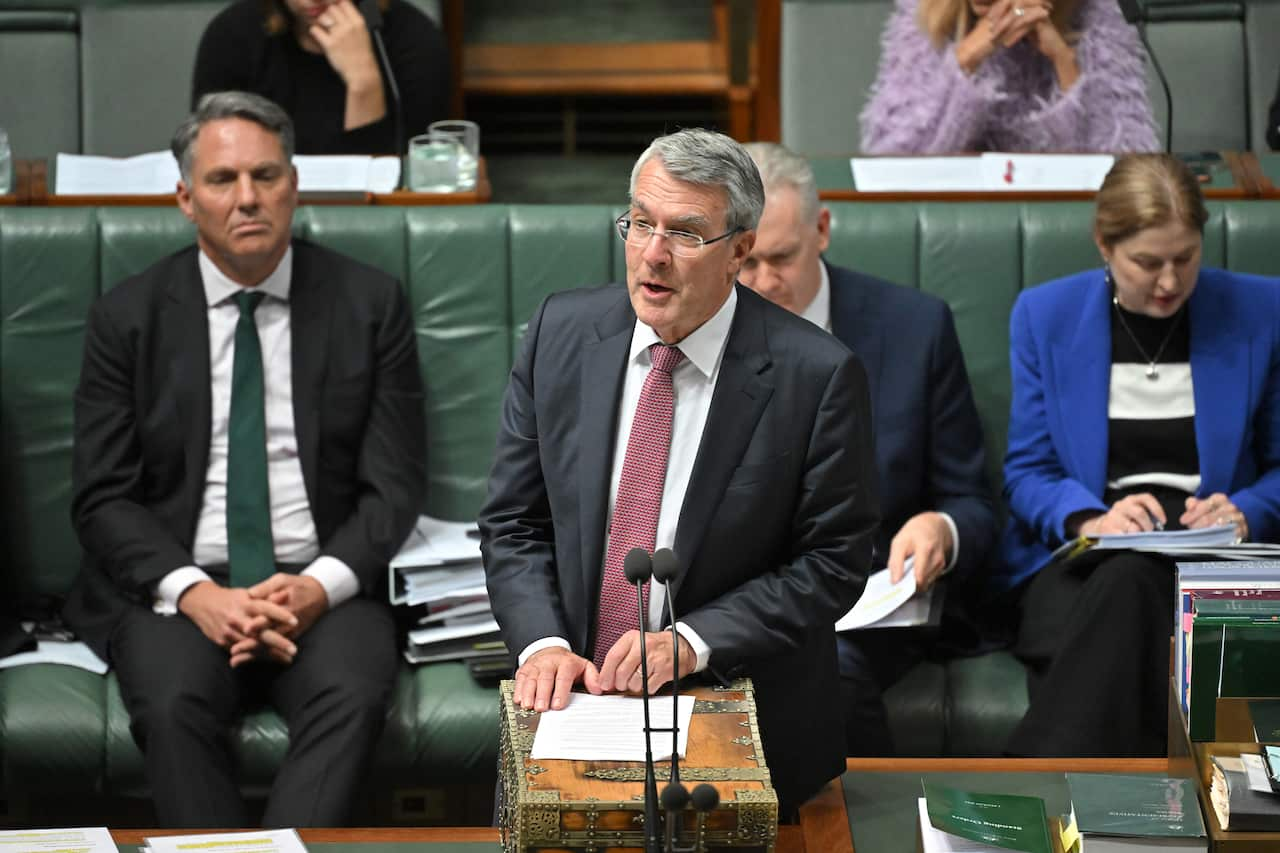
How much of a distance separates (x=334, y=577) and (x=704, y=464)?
39.9 inches

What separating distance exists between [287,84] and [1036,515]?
1924 millimetres

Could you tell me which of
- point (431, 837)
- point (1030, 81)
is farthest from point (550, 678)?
point (1030, 81)

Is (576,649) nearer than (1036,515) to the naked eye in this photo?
Yes

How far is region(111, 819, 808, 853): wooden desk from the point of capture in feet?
6.88

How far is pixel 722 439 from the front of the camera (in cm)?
213

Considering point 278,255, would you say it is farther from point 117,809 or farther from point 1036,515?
point 1036,515

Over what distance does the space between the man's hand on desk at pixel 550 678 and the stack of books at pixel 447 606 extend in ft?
2.82

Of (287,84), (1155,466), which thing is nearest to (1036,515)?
(1155,466)

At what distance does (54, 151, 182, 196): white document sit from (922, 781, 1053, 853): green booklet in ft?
6.56

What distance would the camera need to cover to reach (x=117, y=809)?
10.1ft

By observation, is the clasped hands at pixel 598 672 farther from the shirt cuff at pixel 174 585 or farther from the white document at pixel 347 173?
the white document at pixel 347 173

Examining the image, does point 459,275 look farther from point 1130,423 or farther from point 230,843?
point 230,843

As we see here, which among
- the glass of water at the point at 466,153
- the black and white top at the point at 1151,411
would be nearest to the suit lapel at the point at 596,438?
the black and white top at the point at 1151,411

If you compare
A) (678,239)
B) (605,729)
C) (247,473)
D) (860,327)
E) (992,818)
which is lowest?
(992,818)
